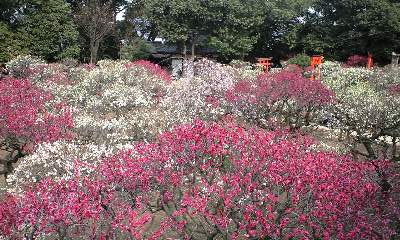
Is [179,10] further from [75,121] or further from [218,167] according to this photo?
[218,167]

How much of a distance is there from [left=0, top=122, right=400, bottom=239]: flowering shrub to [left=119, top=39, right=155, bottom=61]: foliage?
32082 millimetres

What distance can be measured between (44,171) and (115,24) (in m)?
34.6

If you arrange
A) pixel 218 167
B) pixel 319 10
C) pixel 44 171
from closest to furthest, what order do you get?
1. pixel 218 167
2. pixel 44 171
3. pixel 319 10

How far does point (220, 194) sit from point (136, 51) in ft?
112

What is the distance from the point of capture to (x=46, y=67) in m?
23.6

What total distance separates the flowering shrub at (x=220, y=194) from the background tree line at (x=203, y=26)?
29.8m

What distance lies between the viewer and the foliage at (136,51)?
129 ft

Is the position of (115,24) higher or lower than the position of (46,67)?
higher

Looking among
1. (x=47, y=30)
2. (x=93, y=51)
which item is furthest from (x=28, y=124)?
(x=93, y=51)

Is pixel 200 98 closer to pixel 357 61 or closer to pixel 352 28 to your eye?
pixel 357 61

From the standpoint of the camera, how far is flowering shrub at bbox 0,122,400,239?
20.6ft

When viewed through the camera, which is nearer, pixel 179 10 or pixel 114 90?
pixel 114 90

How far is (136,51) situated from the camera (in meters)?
39.7

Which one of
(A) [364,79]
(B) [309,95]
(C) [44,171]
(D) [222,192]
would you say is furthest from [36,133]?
(A) [364,79]
